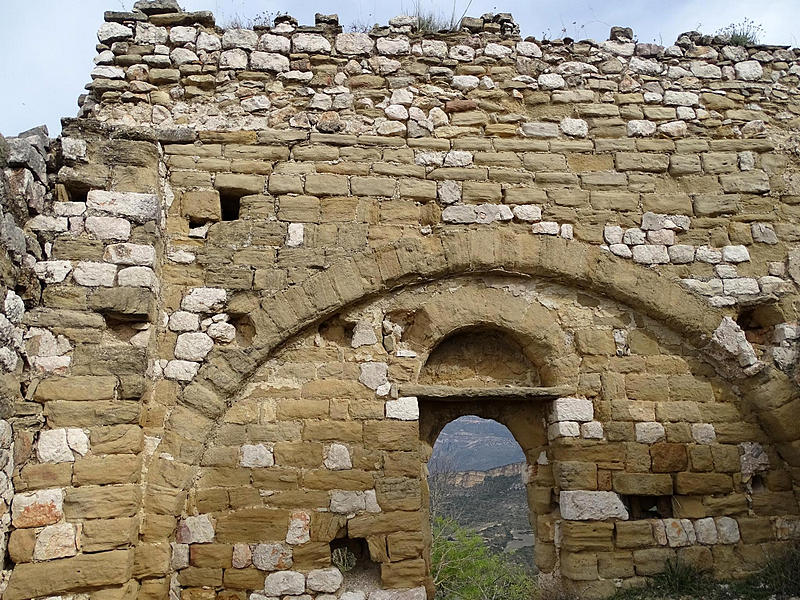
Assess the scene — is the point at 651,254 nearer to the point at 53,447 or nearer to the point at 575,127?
the point at 575,127

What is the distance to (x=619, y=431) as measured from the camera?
4750mm

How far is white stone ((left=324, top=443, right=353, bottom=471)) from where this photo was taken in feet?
14.6

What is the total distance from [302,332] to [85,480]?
5.72 feet

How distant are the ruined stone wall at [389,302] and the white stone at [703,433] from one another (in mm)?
25

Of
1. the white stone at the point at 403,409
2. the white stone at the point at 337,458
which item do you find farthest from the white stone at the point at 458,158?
the white stone at the point at 337,458

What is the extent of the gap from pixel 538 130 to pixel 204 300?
10.3ft

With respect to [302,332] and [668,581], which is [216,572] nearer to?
[302,332]

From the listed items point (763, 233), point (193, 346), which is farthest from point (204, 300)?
point (763, 233)

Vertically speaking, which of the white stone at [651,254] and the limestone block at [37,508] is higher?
the white stone at [651,254]

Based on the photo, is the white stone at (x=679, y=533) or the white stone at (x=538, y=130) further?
the white stone at (x=538, y=130)

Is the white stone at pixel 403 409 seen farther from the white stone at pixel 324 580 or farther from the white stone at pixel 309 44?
the white stone at pixel 309 44

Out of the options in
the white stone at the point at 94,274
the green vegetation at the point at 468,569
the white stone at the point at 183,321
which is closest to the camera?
the white stone at the point at 94,274

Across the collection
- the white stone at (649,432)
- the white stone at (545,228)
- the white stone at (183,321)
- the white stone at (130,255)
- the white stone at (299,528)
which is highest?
the white stone at (545,228)

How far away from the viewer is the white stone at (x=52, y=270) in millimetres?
4246
